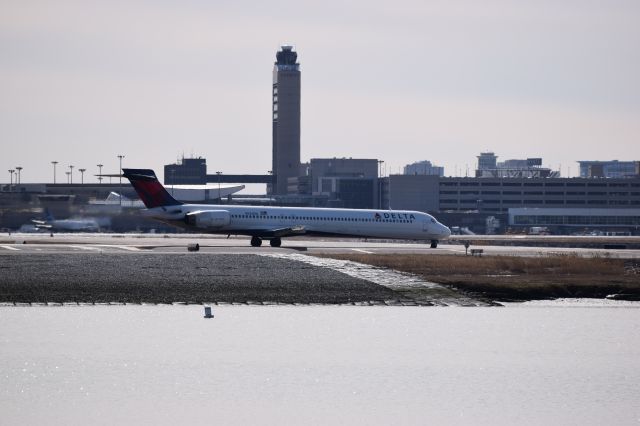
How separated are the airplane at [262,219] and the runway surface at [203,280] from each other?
407 inches

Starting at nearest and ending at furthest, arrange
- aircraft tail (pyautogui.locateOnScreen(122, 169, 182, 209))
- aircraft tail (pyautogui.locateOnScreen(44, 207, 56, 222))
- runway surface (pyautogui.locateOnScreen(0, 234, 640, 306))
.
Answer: runway surface (pyautogui.locateOnScreen(0, 234, 640, 306))
aircraft tail (pyautogui.locateOnScreen(122, 169, 182, 209))
aircraft tail (pyautogui.locateOnScreen(44, 207, 56, 222))

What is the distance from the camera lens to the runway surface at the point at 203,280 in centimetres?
5125

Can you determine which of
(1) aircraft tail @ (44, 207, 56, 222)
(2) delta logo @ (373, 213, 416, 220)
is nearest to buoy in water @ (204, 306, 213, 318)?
(2) delta logo @ (373, 213, 416, 220)

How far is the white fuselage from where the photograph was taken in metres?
86.8

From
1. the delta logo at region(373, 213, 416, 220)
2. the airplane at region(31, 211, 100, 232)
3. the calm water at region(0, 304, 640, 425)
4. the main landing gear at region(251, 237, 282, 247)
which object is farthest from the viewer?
the airplane at region(31, 211, 100, 232)

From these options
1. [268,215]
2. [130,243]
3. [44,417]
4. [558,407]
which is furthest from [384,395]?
[130,243]

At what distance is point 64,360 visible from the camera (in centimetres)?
3622

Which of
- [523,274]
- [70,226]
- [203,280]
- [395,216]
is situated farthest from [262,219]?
[70,226]

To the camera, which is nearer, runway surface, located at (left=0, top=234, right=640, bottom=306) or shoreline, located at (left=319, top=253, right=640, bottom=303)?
runway surface, located at (left=0, top=234, right=640, bottom=306)

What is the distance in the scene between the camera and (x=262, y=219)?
291 feet

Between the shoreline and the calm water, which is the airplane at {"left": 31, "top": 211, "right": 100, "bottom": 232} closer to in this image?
the shoreline

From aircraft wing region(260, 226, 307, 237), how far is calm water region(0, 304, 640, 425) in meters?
38.4

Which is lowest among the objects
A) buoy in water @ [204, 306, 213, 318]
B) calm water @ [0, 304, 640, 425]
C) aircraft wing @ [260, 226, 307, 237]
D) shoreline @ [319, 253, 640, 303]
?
calm water @ [0, 304, 640, 425]

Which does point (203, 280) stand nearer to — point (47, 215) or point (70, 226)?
point (47, 215)
